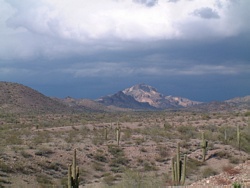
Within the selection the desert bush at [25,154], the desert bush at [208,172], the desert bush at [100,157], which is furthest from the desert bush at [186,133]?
the desert bush at [25,154]

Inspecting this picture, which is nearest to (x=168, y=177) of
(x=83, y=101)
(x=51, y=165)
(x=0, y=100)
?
(x=51, y=165)

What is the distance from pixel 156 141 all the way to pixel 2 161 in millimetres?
19661

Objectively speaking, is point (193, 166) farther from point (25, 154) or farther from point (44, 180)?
point (25, 154)

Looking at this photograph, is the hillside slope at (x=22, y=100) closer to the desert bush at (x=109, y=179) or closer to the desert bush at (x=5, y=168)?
the desert bush at (x=5, y=168)

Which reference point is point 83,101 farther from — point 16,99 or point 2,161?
point 2,161

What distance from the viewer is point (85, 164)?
3434 cm

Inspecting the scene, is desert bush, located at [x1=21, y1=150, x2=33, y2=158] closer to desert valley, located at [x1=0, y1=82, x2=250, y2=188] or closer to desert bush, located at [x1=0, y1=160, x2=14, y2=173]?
desert valley, located at [x1=0, y1=82, x2=250, y2=188]

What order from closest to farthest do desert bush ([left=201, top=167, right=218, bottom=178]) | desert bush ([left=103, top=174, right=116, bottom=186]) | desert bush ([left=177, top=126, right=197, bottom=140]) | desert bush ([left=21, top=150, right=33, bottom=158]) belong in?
desert bush ([left=103, top=174, right=116, bottom=186])
desert bush ([left=201, top=167, right=218, bottom=178])
desert bush ([left=21, top=150, right=33, bottom=158])
desert bush ([left=177, top=126, right=197, bottom=140])

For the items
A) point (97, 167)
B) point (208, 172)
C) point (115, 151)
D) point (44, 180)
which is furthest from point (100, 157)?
point (208, 172)

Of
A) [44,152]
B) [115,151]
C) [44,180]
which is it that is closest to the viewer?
[44,180]

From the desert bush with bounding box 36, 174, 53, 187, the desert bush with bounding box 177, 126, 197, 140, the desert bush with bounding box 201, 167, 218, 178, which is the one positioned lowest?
the desert bush with bounding box 36, 174, 53, 187

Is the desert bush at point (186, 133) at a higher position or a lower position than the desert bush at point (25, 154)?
higher

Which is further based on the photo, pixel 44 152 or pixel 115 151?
pixel 115 151

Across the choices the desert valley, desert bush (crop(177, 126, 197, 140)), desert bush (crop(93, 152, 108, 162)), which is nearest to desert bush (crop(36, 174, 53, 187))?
the desert valley
